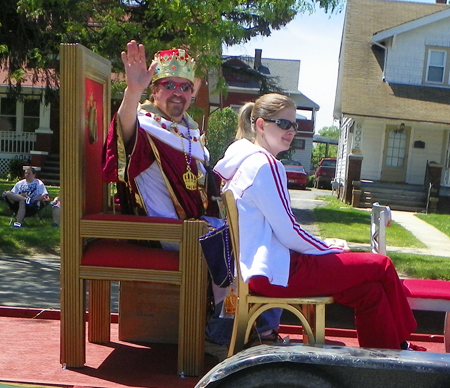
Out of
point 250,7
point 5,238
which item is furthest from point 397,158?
point 5,238

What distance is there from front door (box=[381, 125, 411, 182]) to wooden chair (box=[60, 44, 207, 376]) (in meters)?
19.8

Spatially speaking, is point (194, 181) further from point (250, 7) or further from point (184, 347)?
point (250, 7)

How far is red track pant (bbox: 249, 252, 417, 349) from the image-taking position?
9.37 feet

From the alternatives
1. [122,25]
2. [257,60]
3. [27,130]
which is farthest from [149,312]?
[257,60]

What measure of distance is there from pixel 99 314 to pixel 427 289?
2.05 m

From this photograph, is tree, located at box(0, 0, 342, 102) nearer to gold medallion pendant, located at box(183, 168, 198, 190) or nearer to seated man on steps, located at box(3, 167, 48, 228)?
seated man on steps, located at box(3, 167, 48, 228)

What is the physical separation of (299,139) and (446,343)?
4182 centimetres

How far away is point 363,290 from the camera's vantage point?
2887mm

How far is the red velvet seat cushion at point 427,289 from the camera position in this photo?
130 inches

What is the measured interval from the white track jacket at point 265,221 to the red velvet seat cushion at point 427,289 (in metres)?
A: 0.75

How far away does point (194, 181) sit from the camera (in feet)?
12.3

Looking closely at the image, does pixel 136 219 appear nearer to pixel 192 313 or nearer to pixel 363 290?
pixel 192 313

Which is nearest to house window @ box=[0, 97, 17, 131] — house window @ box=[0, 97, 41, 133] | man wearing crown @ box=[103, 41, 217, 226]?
house window @ box=[0, 97, 41, 133]

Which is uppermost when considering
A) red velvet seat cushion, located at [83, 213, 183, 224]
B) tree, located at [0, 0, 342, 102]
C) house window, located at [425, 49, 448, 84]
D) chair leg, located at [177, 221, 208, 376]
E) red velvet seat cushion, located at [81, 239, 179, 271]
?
house window, located at [425, 49, 448, 84]
